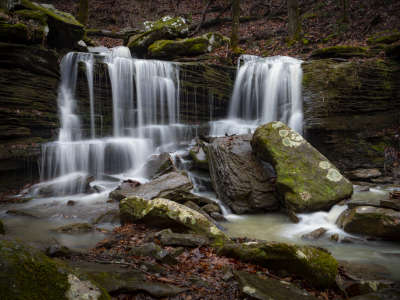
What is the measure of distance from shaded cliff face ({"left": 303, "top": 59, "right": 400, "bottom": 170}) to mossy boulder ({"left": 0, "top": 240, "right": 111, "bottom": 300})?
9.96 m

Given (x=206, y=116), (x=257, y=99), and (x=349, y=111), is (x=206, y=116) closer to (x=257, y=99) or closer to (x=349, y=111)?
(x=257, y=99)

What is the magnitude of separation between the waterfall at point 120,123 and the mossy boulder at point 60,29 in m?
1.24

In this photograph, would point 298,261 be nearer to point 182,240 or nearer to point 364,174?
point 182,240

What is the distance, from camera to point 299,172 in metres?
6.70

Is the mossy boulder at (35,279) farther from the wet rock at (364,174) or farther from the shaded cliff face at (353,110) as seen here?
the shaded cliff face at (353,110)

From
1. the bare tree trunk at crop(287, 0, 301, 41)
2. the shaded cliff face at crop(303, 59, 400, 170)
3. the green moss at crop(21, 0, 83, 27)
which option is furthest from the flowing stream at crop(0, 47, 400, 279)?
the bare tree trunk at crop(287, 0, 301, 41)

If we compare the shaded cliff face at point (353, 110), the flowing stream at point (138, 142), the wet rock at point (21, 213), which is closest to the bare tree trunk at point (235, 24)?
the flowing stream at point (138, 142)

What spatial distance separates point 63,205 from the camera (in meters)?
7.03

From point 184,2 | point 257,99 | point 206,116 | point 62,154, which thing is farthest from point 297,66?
point 184,2

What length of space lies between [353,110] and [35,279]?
37.5 ft

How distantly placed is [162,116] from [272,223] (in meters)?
7.97

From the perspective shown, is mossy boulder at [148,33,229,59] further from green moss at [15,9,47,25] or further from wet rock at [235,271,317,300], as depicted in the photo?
wet rock at [235,271,317,300]

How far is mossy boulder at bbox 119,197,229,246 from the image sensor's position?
443 cm

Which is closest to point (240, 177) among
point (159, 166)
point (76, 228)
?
point (159, 166)
